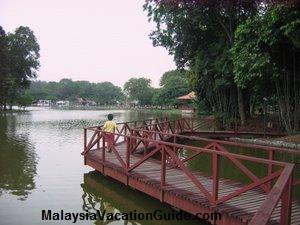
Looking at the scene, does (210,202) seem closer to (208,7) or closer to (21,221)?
(21,221)

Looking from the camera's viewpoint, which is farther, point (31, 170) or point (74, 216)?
point (31, 170)

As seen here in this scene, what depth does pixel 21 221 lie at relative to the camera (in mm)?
7406

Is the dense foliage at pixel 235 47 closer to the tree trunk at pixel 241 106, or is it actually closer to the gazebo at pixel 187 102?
the tree trunk at pixel 241 106

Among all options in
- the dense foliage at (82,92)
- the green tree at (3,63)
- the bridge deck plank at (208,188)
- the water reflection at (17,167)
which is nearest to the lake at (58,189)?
the water reflection at (17,167)

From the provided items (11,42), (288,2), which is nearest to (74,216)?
(288,2)

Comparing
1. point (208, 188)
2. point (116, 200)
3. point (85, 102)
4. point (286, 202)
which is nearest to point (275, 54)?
point (208, 188)

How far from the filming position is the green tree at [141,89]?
108m

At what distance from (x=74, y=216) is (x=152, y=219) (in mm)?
1636

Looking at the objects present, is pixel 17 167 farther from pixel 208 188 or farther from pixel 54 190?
pixel 208 188

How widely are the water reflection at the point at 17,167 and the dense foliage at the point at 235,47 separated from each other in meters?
9.44

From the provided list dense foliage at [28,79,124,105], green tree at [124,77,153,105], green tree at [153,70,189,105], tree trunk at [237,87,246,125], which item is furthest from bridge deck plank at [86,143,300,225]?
dense foliage at [28,79,124,105]

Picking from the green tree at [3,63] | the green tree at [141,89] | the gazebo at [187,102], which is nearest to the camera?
the green tree at [3,63]

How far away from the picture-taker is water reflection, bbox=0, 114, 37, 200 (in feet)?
33.0

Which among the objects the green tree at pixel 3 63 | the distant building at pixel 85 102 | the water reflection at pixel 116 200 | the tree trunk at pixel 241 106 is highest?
the green tree at pixel 3 63
